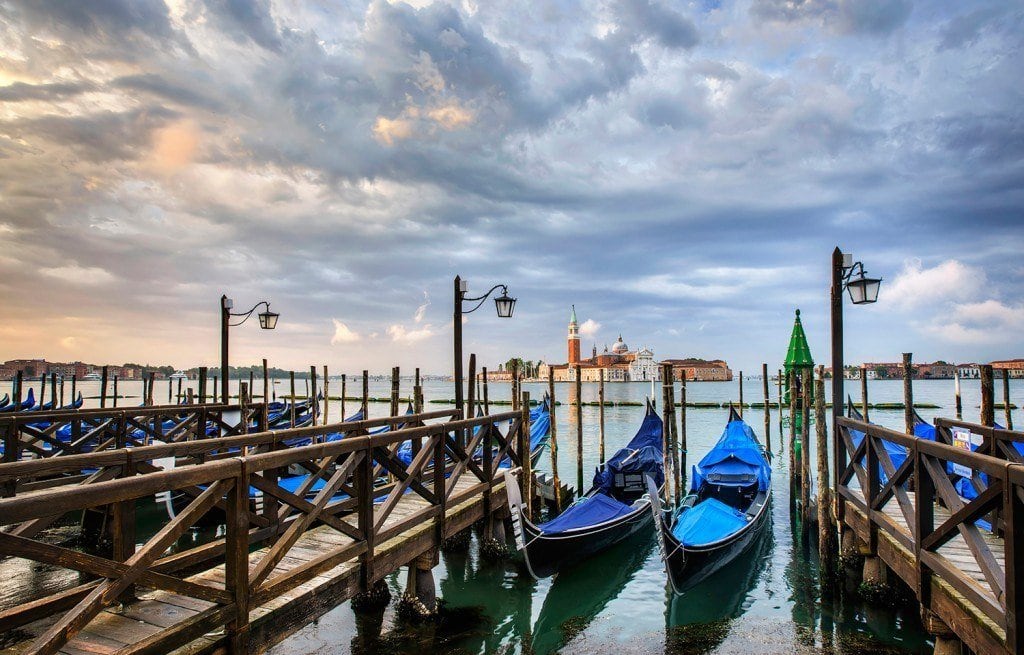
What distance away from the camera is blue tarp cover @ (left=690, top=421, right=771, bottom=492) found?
33.4ft

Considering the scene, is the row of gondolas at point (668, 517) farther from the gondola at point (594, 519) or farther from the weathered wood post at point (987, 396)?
the weathered wood post at point (987, 396)

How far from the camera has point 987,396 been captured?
7.92 metres

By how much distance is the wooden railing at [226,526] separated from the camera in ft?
8.50

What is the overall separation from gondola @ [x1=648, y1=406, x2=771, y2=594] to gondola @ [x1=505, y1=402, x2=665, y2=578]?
62 cm

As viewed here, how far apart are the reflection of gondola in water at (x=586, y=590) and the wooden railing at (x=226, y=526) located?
5.44ft

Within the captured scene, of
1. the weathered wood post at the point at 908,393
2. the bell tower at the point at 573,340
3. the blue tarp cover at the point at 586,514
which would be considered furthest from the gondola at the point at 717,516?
the bell tower at the point at 573,340

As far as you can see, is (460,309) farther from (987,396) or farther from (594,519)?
(987,396)

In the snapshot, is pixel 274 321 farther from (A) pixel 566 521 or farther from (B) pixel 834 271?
(B) pixel 834 271

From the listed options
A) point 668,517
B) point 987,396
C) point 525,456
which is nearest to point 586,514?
point 525,456

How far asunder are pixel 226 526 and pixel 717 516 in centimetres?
638

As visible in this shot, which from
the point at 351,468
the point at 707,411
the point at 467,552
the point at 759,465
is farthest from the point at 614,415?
the point at 351,468

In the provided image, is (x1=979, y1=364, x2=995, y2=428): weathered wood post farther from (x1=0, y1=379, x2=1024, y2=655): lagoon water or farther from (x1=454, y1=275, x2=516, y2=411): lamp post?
(x1=454, y1=275, x2=516, y2=411): lamp post

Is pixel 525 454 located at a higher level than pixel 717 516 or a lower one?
higher

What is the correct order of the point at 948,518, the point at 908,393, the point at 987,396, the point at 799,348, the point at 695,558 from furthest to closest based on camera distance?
the point at 799,348 < the point at 908,393 < the point at 987,396 < the point at 695,558 < the point at 948,518
